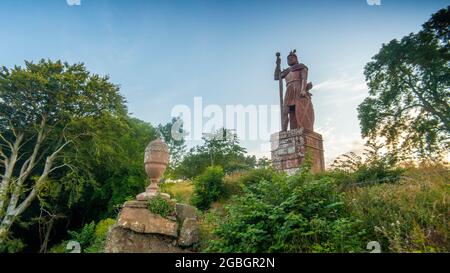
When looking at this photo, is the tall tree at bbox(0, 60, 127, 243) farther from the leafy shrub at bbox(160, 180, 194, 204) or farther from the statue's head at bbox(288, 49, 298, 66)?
the statue's head at bbox(288, 49, 298, 66)

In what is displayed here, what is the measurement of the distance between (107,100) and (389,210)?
643 inches

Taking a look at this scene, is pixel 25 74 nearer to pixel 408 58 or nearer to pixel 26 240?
pixel 26 240

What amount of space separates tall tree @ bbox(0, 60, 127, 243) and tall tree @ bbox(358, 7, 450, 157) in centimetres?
1912

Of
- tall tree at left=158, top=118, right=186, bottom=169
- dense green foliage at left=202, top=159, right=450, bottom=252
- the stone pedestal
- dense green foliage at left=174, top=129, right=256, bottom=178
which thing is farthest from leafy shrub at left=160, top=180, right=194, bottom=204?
tall tree at left=158, top=118, right=186, bottom=169

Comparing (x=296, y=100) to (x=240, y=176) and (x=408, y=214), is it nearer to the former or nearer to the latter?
(x=240, y=176)

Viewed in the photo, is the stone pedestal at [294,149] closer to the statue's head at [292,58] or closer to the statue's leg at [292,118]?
the statue's leg at [292,118]

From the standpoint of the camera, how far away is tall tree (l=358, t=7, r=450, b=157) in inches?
744

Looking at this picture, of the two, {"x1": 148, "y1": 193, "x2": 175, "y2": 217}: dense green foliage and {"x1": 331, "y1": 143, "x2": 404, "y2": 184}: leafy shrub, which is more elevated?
{"x1": 331, "y1": 143, "x2": 404, "y2": 184}: leafy shrub

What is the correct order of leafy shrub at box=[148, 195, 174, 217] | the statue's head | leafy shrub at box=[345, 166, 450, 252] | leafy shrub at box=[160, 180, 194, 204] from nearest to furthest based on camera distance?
leafy shrub at box=[345, 166, 450, 252], leafy shrub at box=[148, 195, 174, 217], leafy shrub at box=[160, 180, 194, 204], the statue's head

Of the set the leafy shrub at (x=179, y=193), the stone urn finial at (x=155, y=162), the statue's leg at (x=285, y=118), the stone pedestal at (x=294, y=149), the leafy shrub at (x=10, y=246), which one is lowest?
the leafy shrub at (x=10, y=246)

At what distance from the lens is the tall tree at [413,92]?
18891mm

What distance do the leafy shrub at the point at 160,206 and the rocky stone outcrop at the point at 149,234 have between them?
0.09 metres

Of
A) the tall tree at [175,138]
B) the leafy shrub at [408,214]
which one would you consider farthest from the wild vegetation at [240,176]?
→ the tall tree at [175,138]
